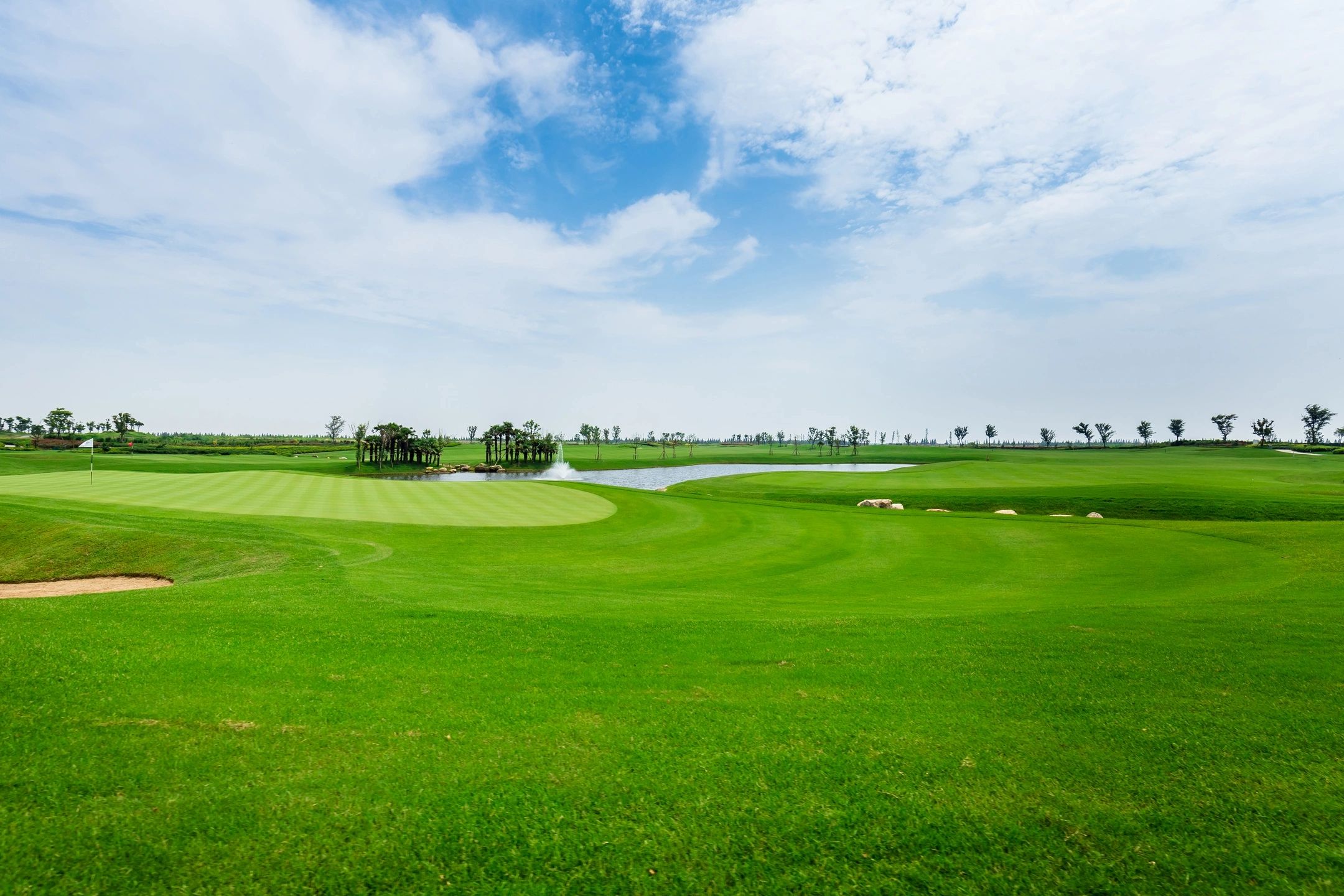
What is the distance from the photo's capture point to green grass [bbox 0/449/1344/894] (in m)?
3.36

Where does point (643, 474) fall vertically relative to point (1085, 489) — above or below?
below

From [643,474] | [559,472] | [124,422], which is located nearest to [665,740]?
[643,474]

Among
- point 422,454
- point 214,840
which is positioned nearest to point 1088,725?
point 214,840

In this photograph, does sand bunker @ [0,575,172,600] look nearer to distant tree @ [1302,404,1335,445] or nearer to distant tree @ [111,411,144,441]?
distant tree @ [111,411,144,441]


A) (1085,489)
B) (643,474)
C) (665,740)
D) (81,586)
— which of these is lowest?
(643,474)

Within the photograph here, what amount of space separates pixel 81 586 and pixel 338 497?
43.5 feet

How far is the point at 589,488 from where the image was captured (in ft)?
104

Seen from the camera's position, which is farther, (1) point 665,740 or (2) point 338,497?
(2) point 338,497

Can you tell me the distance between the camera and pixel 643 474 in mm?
97500

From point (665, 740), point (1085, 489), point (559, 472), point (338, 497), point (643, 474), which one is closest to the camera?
point (665, 740)

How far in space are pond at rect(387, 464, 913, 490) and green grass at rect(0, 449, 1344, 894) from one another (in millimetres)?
64289

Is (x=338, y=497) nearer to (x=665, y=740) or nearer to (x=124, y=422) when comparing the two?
(x=665, y=740)

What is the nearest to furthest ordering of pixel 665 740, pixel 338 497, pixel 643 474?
pixel 665 740, pixel 338 497, pixel 643 474

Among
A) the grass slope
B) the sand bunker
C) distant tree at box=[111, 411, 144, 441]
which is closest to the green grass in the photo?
the sand bunker
